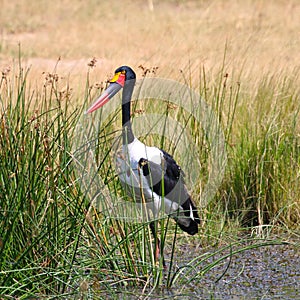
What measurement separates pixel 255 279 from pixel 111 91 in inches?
57.2

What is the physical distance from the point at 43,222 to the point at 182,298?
0.80 m

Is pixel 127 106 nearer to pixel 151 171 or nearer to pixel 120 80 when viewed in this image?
pixel 120 80

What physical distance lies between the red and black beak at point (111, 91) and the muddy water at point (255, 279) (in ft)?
3.84

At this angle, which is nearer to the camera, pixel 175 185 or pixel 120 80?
pixel 175 185

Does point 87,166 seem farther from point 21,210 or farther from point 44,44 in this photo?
point 44,44

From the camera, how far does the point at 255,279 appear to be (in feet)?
14.2

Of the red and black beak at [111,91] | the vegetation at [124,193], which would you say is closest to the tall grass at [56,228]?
the vegetation at [124,193]

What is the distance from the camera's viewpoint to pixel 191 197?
16.4 ft

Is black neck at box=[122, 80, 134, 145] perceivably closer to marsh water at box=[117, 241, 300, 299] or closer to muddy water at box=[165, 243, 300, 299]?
marsh water at box=[117, 241, 300, 299]

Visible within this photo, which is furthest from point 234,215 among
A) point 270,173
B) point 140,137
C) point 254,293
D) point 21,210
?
point 21,210

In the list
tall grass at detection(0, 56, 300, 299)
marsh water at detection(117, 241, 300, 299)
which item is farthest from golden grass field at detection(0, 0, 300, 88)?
tall grass at detection(0, 56, 300, 299)

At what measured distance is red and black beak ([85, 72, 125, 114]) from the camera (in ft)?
14.8

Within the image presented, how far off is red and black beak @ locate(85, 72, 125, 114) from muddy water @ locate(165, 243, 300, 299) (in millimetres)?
1171

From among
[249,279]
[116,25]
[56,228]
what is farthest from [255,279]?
[116,25]
